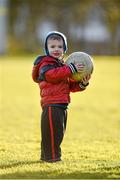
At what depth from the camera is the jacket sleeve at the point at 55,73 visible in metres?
7.55

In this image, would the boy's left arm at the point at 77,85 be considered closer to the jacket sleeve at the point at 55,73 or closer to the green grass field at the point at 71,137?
the jacket sleeve at the point at 55,73

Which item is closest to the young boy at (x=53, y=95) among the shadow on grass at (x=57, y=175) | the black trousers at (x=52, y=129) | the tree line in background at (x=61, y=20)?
the black trousers at (x=52, y=129)

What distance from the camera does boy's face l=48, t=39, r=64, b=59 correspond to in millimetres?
7707

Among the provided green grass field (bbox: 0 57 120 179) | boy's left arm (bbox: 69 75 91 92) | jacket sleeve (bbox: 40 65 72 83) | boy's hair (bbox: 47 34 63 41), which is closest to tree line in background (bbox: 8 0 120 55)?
green grass field (bbox: 0 57 120 179)

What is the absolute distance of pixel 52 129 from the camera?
766 cm

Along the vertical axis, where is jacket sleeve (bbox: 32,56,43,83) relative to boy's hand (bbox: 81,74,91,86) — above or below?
above

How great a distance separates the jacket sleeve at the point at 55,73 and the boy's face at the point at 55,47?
0.17 metres

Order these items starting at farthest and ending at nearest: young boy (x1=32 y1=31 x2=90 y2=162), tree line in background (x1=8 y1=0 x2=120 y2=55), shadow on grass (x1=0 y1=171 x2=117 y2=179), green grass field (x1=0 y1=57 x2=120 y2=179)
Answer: tree line in background (x1=8 y1=0 x2=120 y2=55), young boy (x1=32 y1=31 x2=90 y2=162), green grass field (x1=0 y1=57 x2=120 y2=179), shadow on grass (x1=0 y1=171 x2=117 y2=179)

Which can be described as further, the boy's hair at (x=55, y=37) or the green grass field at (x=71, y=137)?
the boy's hair at (x=55, y=37)

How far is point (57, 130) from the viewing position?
7.68 meters

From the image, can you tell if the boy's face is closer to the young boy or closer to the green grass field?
the young boy

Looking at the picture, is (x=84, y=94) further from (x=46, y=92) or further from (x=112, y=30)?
(x=112, y=30)

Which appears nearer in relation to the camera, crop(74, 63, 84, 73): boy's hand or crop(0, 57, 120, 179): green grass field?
crop(0, 57, 120, 179): green grass field

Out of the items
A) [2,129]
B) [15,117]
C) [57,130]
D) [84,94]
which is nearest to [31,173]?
[57,130]
